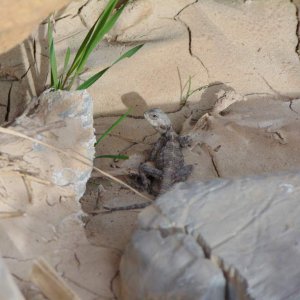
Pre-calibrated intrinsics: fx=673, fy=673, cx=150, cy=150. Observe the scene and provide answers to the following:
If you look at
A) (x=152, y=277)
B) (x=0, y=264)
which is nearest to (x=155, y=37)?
(x=152, y=277)

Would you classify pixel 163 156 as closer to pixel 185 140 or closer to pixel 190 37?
pixel 185 140

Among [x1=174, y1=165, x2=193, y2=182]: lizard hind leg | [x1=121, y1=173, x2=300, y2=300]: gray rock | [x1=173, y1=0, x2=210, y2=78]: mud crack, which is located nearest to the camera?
[x1=121, y1=173, x2=300, y2=300]: gray rock

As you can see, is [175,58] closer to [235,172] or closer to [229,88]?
[229,88]

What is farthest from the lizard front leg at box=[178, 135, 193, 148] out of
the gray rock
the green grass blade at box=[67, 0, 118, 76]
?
the gray rock

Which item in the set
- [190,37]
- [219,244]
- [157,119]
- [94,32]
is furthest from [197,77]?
[219,244]

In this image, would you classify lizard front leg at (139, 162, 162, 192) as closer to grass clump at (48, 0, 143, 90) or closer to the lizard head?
the lizard head

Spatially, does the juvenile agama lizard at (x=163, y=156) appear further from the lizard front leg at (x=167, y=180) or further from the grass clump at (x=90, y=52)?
the grass clump at (x=90, y=52)

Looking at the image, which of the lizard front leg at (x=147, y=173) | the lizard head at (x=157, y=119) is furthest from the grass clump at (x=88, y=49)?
the lizard front leg at (x=147, y=173)
